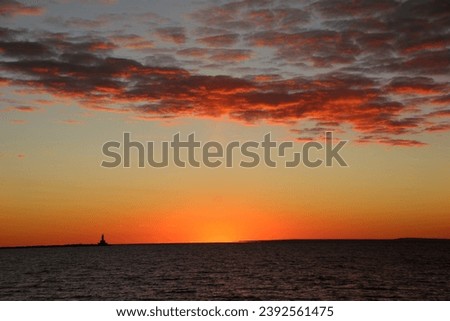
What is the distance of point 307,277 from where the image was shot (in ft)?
256

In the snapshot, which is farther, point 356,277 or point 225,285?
point 356,277

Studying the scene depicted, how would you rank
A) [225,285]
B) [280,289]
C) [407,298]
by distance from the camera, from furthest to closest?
1. [225,285]
2. [280,289]
3. [407,298]

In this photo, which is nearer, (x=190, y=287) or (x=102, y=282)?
(x=190, y=287)

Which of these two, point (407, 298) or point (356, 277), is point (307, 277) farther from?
point (407, 298)

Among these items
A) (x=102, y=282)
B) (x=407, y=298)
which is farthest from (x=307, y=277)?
(x=102, y=282)
